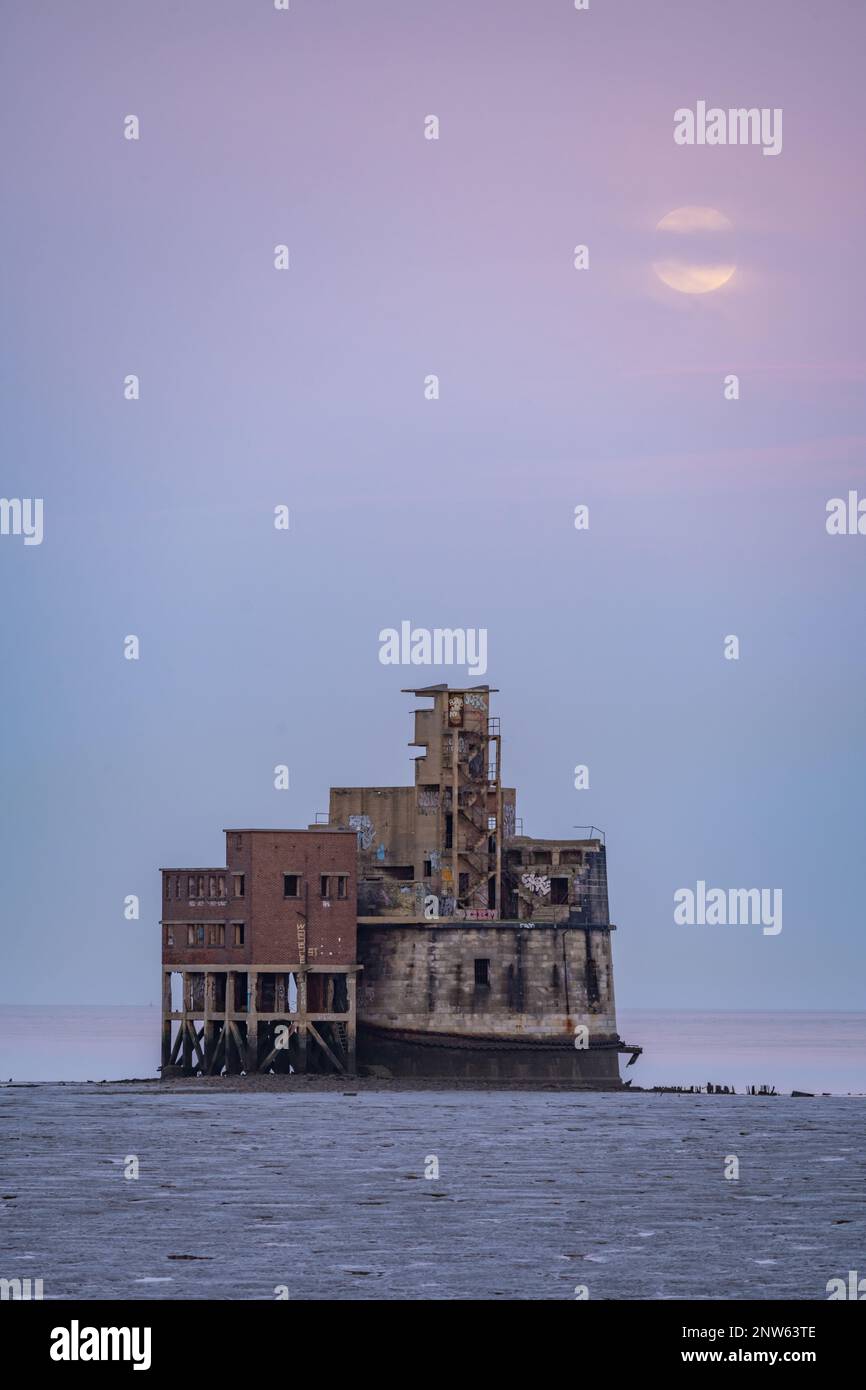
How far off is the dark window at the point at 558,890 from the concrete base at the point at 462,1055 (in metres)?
6.46

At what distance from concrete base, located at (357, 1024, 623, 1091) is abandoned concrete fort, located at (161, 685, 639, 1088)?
7cm

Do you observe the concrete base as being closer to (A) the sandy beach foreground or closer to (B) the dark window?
(A) the sandy beach foreground

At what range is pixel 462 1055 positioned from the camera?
320 ft

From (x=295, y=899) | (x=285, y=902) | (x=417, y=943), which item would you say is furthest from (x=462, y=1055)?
(x=285, y=902)

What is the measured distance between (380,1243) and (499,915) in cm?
5418

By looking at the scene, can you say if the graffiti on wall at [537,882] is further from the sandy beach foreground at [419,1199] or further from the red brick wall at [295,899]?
the sandy beach foreground at [419,1199]

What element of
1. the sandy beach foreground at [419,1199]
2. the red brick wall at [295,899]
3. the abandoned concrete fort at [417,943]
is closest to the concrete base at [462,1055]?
the abandoned concrete fort at [417,943]

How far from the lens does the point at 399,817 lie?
341 ft

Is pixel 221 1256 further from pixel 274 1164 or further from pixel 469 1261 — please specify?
pixel 274 1164

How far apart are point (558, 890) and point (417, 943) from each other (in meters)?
7.52
